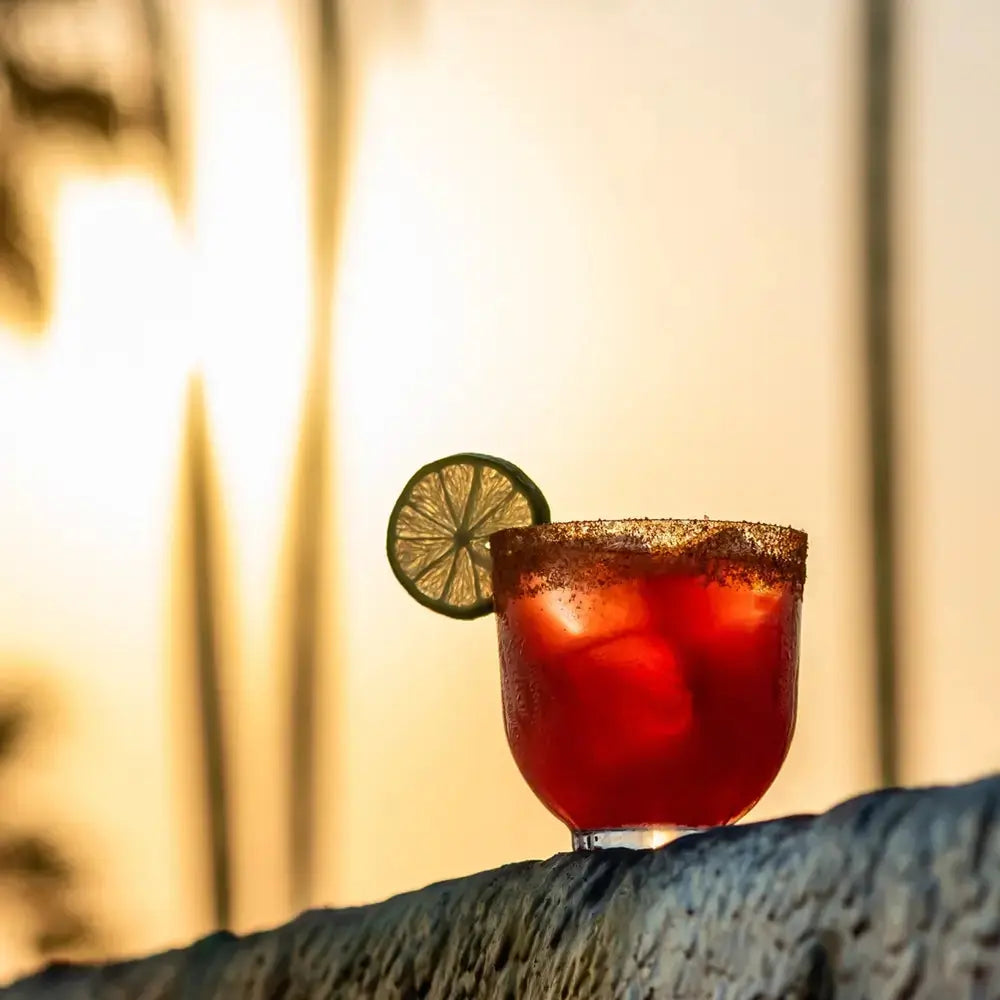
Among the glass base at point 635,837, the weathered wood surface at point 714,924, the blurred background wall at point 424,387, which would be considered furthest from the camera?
the blurred background wall at point 424,387

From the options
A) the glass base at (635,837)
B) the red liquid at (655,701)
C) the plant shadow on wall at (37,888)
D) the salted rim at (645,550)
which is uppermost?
the salted rim at (645,550)

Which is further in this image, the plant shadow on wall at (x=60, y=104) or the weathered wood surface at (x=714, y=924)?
the plant shadow on wall at (x=60, y=104)

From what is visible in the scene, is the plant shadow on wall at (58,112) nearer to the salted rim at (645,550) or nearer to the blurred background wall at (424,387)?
the blurred background wall at (424,387)

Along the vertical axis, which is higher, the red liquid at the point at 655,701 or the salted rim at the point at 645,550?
the salted rim at the point at 645,550

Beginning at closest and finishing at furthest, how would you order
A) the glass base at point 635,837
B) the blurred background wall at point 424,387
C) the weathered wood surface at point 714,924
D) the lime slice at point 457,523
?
the weathered wood surface at point 714,924, the glass base at point 635,837, the lime slice at point 457,523, the blurred background wall at point 424,387

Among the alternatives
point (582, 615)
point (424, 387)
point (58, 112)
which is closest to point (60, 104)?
point (58, 112)

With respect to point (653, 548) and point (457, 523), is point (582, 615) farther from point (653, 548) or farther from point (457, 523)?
point (457, 523)

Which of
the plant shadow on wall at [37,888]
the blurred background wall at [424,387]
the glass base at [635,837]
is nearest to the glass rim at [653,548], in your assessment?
the glass base at [635,837]

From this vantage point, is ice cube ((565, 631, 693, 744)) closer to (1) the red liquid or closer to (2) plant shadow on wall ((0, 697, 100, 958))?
(1) the red liquid

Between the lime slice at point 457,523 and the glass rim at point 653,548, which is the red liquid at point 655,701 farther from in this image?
the lime slice at point 457,523
